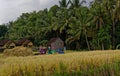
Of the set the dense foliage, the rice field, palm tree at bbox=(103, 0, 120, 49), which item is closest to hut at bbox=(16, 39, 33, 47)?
the dense foliage

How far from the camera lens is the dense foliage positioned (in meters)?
46.8

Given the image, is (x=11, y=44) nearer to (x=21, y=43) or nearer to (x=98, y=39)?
(x=21, y=43)

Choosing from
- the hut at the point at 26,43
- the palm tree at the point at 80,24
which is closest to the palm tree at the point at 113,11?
the palm tree at the point at 80,24

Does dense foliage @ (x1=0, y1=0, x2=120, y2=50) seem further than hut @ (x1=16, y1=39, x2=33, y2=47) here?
No

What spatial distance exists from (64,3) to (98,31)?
10621 millimetres

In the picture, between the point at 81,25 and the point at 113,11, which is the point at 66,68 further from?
the point at 81,25

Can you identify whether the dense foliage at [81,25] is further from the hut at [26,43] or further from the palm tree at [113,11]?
the hut at [26,43]

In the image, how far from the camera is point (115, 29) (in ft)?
160

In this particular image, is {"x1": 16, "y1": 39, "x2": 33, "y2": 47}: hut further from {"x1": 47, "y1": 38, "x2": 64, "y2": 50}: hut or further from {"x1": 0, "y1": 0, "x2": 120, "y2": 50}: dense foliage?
{"x1": 47, "y1": 38, "x2": 64, "y2": 50}: hut

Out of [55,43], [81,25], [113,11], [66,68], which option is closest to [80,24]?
[81,25]

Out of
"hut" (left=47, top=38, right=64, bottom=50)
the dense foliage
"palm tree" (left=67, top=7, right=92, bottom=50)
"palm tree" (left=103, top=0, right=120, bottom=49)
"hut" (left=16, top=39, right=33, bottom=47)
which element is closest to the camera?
"palm tree" (left=103, top=0, right=120, bottom=49)


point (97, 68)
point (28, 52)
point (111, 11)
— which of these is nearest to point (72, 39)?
point (111, 11)

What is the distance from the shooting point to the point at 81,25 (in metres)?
48.5

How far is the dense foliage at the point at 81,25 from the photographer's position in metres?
46.8
